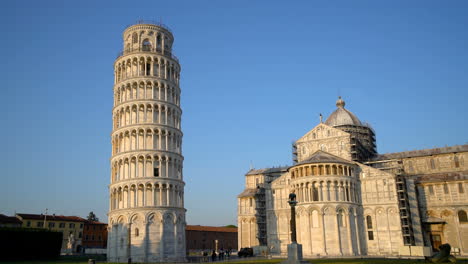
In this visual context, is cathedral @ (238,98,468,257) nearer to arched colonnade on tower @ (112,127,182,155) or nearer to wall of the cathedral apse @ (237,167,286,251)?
wall of the cathedral apse @ (237,167,286,251)

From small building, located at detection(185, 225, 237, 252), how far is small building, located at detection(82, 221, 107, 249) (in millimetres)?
20520

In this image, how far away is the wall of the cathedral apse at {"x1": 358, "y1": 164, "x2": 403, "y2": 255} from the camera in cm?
5500

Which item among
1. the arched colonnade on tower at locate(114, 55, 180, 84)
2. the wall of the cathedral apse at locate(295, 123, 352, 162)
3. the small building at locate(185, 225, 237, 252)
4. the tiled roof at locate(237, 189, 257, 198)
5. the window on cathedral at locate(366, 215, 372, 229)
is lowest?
the small building at locate(185, 225, 237, 252)

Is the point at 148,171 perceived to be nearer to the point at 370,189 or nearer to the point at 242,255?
the point at 242,255

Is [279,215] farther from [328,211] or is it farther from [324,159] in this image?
[324,159]

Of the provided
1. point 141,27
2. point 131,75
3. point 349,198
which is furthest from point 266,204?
point 141,27

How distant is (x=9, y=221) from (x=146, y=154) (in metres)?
51.9

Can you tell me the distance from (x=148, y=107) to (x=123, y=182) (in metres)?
10.2

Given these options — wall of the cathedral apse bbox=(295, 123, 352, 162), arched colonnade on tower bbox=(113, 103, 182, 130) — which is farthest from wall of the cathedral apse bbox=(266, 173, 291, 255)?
arched colonnade on tower bbox=(113, 103, 182, 130)

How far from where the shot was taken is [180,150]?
5441 cm

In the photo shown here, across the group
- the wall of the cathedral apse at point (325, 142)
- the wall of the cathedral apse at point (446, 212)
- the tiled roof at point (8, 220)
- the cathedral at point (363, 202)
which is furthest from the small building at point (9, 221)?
the wall of the cathedral apse at point (446, 212)

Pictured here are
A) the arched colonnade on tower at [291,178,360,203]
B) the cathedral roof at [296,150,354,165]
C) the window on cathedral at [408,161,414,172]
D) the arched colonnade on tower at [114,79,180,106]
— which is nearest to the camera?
the arched colonnade on tower at [114,79,180,106]

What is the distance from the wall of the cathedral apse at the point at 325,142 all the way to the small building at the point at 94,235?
2236 inches

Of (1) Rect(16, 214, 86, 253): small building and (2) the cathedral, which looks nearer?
(2) the cathedral
